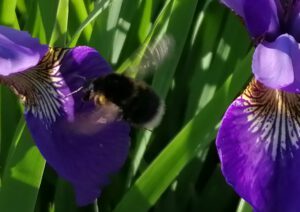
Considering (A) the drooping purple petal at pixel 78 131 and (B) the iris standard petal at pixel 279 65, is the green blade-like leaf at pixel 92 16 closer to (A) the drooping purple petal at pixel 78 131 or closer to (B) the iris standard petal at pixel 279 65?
(A) the drooping purple petal at pixel 78 131

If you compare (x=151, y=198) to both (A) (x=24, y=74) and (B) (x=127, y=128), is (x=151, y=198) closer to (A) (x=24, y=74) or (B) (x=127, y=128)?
(B) (x=127, y=128)

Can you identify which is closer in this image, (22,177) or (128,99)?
(128,99)

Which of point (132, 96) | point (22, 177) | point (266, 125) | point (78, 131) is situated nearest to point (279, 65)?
point (266, 125)

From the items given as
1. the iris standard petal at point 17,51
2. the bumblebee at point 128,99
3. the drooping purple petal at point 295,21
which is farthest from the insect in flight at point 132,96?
the drooping purple petal at point 295,21

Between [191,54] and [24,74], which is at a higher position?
[24,74]

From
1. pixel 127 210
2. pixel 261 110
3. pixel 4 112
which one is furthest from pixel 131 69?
pixel 4 112

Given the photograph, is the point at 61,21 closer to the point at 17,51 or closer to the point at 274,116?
the point at 17,51
